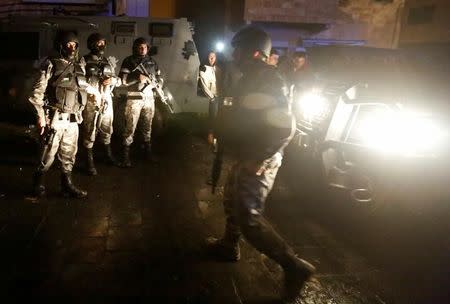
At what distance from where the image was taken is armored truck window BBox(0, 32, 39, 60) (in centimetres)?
693

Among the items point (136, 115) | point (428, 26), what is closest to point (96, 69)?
point (136, 115)

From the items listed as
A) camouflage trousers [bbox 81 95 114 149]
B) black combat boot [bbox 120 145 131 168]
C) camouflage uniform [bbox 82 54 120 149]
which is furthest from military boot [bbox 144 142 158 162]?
camouflage uniform [bbox 82 54 120 149]

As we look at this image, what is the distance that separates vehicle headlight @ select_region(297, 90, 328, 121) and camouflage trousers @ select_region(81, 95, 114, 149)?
297 cm

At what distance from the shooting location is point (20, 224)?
14.9 feet

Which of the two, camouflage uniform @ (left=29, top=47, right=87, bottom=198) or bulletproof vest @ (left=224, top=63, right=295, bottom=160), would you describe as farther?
camouflage uniform @ (left=29, top=47, right=87, bottom=198)

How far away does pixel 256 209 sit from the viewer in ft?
11.7

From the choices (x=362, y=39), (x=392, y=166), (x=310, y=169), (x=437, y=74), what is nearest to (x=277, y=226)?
(x=392, y=166)

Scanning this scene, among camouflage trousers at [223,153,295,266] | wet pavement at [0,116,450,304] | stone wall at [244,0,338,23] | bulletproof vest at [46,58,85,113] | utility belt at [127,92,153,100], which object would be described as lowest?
wet pavement at [0,116,450,304]

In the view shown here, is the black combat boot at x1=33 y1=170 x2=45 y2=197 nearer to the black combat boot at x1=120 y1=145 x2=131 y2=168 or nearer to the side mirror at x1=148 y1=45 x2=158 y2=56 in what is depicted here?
the black combat boot at x1=120 y1=145 x2=131 y2=168

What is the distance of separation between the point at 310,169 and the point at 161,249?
Answer: 12.0 ft

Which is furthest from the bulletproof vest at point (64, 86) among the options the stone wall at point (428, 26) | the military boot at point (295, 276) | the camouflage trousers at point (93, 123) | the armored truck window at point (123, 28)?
the stone wall at point (428, 26)

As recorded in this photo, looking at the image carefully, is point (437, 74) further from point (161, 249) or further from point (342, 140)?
point (161, 249)

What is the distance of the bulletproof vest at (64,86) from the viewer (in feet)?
16.0

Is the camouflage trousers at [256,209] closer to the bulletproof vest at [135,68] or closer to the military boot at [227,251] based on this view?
the military boot at [227,251]
